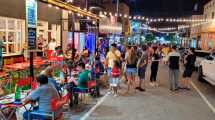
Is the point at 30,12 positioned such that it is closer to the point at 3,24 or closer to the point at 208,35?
the point at 3,24

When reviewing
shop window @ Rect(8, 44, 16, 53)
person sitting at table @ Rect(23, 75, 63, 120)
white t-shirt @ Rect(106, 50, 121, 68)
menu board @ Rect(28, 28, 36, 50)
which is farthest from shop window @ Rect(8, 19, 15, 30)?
person sitting at table @ Rect(23, 75, 63, 120)

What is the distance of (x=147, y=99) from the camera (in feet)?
37.1

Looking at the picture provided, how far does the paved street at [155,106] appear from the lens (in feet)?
29.0

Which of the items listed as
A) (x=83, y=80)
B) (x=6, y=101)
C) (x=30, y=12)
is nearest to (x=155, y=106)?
(x=83, y=80)

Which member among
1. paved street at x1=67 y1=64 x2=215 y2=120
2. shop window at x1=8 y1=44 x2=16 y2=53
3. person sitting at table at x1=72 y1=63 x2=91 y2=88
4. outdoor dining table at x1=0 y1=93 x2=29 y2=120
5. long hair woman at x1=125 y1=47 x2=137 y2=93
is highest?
shop window at x1=8 y1=44 x2=16 y2=53

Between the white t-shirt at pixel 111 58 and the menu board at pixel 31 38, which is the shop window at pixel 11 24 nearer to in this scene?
the menu board at pixel 31 38

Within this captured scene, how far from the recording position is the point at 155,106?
10156 mm

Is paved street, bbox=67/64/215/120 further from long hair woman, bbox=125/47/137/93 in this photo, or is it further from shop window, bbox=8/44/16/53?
shop window, bbox=8/44/16/53

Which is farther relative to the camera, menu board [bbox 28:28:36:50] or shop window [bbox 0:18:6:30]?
shop window [bbox 0:18:6:30]

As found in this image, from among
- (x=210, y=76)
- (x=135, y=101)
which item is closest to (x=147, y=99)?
(x=135, y=101)

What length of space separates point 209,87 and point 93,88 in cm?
687

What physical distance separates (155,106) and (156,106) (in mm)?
33

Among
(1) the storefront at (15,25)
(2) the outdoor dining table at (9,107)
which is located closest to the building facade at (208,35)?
(1) the storefront at (15,25)

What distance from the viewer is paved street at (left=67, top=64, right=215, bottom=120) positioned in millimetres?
8844
